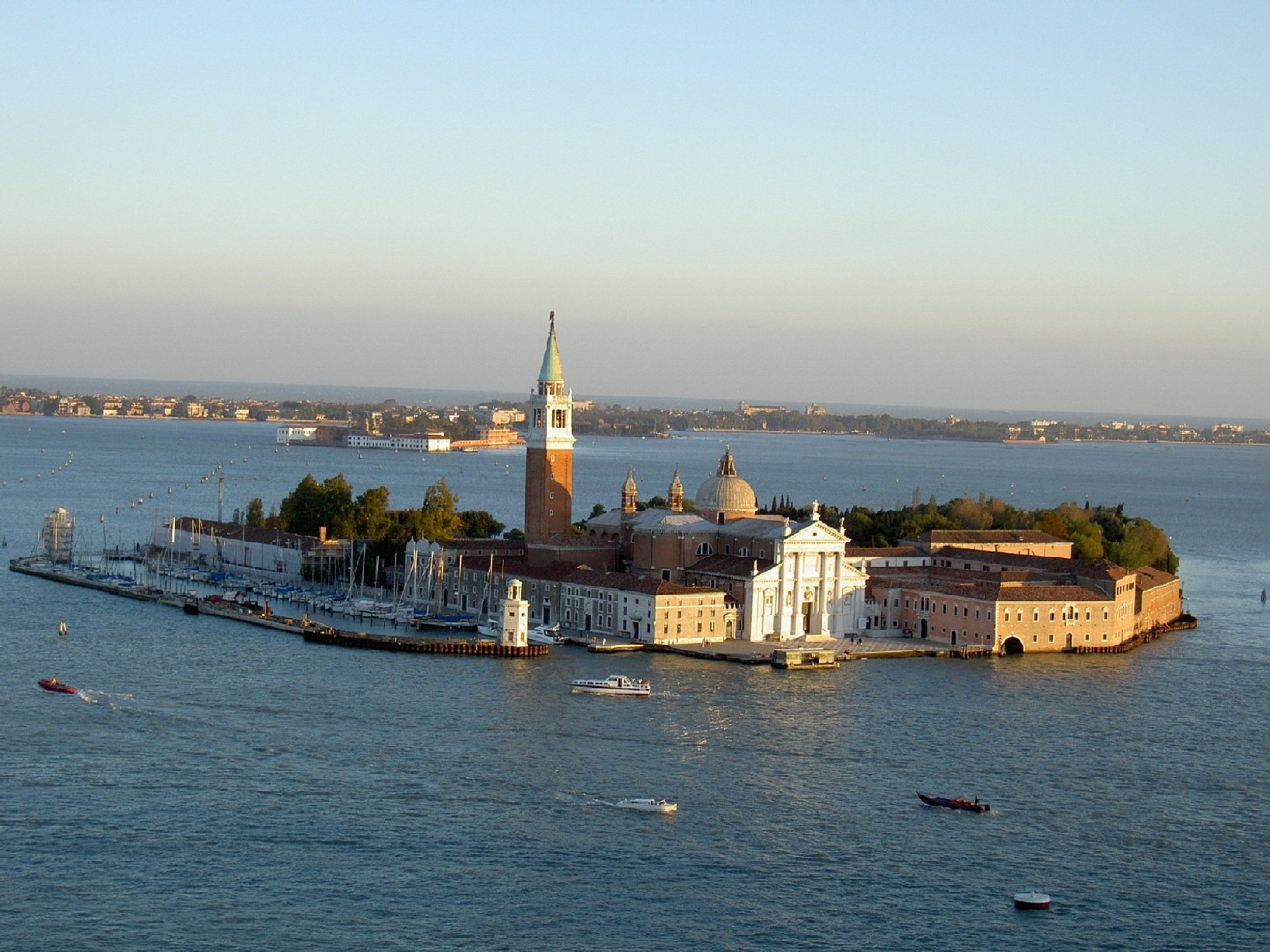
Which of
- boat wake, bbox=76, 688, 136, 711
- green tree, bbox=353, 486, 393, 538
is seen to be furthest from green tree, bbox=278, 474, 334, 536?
boat wake, bbox=76, 688, 136, 711

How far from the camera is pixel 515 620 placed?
111 feet

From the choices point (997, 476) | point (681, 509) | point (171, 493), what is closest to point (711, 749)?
point (681, 509)

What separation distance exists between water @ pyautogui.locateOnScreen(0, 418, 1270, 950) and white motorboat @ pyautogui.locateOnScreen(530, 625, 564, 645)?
2.64ft

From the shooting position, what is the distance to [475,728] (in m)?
26.2

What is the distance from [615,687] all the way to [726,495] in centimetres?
1048

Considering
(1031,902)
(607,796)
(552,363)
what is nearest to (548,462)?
(552,363)

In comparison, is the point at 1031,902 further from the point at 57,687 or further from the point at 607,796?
the point at 57,687

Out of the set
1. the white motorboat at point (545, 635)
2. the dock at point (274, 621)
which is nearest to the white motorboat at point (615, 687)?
the dock at point (274, 621)

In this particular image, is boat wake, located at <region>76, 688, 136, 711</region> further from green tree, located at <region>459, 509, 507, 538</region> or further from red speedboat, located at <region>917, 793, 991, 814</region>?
green tree, located at <region>459, 509, 507, 538</region>

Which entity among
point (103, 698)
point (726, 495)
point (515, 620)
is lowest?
point (103, 698)

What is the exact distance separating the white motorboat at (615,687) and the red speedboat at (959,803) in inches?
290

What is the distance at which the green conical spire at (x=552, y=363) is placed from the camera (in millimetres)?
40938

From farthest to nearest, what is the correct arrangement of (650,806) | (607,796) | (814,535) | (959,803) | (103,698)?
(814,535), (103,698), (607,796), (959,803), (650,806)

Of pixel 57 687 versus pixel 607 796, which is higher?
pixel 57 687
